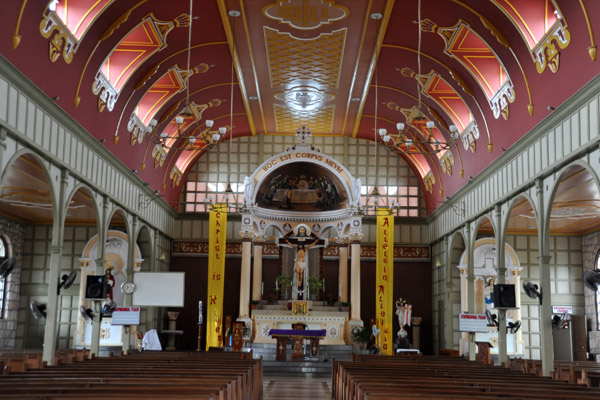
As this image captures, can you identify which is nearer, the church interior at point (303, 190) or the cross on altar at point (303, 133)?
the church interior at point (303, 190)

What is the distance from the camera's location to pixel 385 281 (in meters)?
25.3

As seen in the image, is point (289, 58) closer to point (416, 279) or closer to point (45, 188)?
point (45, 188)


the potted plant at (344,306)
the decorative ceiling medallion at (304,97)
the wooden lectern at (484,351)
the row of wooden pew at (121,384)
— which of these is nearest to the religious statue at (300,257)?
the potted plant at (344,306)

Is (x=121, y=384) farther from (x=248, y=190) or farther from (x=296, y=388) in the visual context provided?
(x=248, y=190)

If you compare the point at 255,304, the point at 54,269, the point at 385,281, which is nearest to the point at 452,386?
the point at 54,269

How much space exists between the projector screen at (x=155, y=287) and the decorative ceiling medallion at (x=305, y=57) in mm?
7349

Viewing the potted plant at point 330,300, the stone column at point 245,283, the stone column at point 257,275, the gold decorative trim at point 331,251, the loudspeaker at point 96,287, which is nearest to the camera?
the loudspeaker at point 96,287

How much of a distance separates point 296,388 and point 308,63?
32.3 ft

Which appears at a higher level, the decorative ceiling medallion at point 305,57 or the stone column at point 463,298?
the decorative ceiling medallion at point 305,57

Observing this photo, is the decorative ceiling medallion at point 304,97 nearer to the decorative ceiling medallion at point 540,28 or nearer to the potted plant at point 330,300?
the potted plant at point 330,300

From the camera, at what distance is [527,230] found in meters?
26.2

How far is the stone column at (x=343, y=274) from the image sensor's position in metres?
27.2

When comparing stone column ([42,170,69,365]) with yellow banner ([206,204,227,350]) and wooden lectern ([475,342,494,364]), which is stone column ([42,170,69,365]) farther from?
wooden lectern ([475,342,494,364])

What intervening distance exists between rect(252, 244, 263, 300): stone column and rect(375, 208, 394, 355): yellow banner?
4.76m
